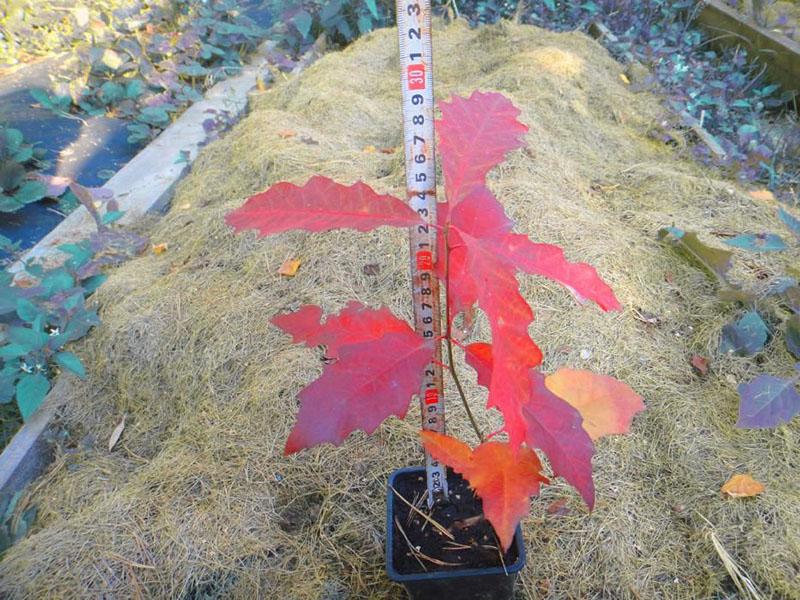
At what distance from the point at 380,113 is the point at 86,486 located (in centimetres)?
253

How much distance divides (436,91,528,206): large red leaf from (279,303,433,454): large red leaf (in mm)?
245

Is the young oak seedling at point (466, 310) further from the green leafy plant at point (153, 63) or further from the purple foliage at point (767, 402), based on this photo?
the green leafy plant at point (153, 63)

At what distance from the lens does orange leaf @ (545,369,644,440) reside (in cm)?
116

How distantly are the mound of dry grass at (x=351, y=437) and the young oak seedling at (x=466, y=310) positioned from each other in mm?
705

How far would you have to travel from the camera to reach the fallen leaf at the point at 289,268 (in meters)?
2.17

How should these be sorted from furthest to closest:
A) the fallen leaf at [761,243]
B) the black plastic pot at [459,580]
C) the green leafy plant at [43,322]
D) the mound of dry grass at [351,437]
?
the fallen leaf at [761,243]
the green leafy plant at [43,322]
the mound of dry grass at [351,437]
the black plastic pot at [459,580]

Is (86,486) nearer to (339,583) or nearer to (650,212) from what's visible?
(339,583)

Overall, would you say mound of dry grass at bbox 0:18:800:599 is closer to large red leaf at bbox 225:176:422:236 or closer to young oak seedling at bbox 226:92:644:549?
young oak seedling at bbox 226:92:644:549

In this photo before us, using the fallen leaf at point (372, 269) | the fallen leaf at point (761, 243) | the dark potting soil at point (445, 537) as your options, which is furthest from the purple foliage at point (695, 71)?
the dark potting soil at point (445, 537)

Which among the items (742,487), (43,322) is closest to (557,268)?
(742,487)

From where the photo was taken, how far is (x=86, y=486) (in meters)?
1.75

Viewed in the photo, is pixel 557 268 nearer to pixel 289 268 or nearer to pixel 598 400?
pixel 598 400

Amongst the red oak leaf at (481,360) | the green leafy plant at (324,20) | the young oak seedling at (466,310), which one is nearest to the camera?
the young oak seedling at (466,310)

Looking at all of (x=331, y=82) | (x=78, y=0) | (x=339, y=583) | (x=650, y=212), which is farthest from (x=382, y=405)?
(x=78, y=0)
